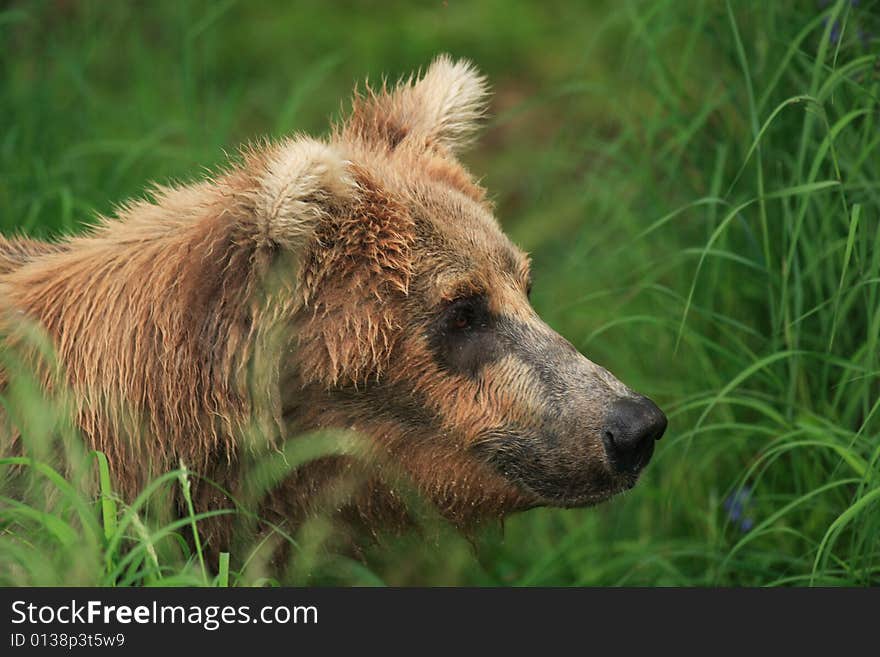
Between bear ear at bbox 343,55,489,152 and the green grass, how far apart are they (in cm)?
75

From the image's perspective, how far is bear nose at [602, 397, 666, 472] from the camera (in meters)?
3.67

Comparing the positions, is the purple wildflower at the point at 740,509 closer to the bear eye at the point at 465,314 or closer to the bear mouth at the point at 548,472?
the bear mouth at the point at 548,472

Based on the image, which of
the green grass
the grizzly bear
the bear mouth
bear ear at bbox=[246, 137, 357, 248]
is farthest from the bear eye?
the green grass

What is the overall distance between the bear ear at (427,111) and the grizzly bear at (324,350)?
1.12 feet

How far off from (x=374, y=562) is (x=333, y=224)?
71.6 inches

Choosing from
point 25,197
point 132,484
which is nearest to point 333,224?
point 132,484

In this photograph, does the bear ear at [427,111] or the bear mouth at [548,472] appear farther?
the bear ear at [427,111]

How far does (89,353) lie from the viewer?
369 cm

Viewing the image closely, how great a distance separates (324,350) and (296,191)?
48 centimetres

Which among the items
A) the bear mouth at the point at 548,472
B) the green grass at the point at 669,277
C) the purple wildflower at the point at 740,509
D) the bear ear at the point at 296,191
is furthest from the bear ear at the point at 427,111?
the purple wildflower at the point at 740,509

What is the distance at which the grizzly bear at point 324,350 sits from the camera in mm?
→ 3635

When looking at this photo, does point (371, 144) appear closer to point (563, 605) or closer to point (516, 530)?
point (563, 605)

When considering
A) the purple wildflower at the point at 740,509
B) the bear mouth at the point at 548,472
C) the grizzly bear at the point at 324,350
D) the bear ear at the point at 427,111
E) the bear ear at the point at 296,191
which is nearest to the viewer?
the bear ear at the point at 296,191

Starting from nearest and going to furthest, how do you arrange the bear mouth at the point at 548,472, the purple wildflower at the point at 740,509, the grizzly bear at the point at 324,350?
the grizzly bear at the point at 324,350
the bear mouth at the point at 548,472
the purple wildflower at the point at 740,509
